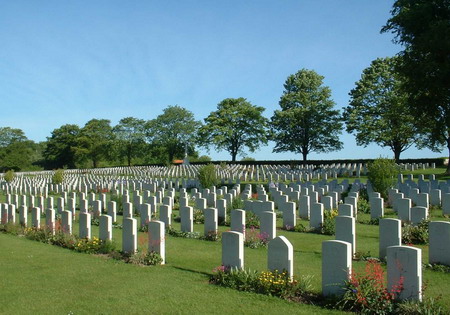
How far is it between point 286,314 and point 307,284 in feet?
3.47

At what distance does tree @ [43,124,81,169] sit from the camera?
81.6 metres

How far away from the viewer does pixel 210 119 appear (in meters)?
62.5

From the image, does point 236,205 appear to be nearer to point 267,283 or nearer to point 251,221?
point 251,221

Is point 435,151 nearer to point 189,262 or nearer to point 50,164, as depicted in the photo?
point 189,262

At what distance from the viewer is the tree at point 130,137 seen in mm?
73875

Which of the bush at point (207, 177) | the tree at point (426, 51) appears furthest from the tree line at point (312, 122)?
the bush at point (207, 177)

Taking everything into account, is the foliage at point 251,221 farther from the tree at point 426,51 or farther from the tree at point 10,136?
the tree at point 10,136

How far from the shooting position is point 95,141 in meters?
80.2

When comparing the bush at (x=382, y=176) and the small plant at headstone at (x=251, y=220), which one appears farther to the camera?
the bush at (x=382, y=176)

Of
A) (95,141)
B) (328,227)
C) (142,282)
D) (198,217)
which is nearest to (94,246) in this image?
(142,282)

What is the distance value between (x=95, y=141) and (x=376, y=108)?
5390 centimetres

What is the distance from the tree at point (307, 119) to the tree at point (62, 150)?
4465 cm

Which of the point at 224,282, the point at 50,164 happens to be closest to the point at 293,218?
the point at 224,282

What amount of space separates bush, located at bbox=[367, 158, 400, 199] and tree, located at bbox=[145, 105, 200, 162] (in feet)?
176
